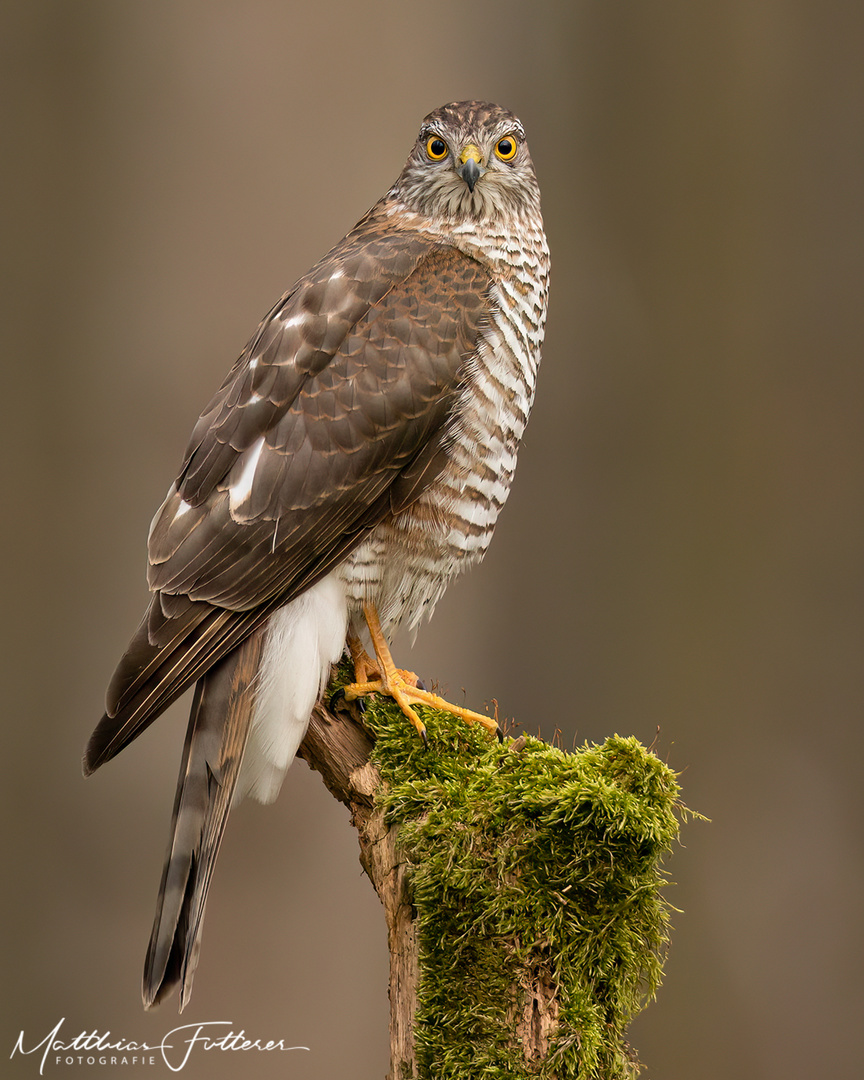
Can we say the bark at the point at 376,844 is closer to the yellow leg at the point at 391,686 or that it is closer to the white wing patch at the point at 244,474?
the yellow leg at the point at 391,686

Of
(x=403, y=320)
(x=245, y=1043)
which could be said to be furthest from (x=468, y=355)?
(x=245, y=1043)

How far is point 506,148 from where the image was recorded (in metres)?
2.45

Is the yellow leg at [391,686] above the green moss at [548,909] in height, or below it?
above

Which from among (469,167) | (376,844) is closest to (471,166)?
(469,167)

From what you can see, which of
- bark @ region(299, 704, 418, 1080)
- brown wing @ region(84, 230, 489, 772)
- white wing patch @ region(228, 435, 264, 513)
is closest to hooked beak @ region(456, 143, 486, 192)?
brown wing @ region(84, 230, 489, 772)

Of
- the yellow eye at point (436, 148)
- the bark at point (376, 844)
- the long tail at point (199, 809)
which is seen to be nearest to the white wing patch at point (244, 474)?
the long tail at point (199, 809)

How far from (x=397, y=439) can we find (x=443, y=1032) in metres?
1.11

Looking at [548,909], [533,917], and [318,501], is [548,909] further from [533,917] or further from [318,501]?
[318,501]

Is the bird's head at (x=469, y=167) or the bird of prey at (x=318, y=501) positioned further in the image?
the bird's head at (x=469, y=167)

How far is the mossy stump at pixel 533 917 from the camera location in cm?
172

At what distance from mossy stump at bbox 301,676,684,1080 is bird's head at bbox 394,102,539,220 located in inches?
50.0

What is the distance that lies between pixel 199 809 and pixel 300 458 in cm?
73

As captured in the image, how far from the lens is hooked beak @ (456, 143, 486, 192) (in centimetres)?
230

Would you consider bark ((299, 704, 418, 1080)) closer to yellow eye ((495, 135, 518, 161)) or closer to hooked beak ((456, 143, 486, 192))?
hooked beak ((456, 143, 486, 192))
